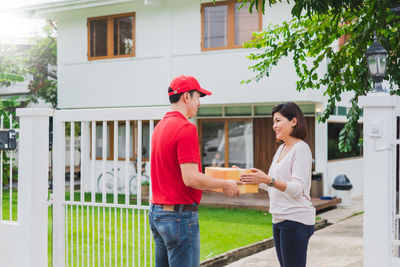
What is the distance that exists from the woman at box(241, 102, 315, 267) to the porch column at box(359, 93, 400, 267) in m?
0.45

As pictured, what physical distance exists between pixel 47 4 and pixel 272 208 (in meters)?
14.8

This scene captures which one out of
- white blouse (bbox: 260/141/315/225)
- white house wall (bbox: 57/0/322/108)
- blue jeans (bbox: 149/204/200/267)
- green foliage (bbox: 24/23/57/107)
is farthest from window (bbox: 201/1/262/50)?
blue jeans (bbox: 149/204/200/267)

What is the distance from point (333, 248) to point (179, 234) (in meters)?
5.87

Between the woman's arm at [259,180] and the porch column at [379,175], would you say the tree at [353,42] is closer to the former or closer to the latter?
the porch column at [379,175]

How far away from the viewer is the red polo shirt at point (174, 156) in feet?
12.1

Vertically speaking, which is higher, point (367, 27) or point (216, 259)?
point (367, 27)

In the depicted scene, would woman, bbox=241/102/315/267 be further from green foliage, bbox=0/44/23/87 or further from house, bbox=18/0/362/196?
green foliage, bbox=0/44/23/87

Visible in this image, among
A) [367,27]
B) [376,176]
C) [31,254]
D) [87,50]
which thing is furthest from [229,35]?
[376,176]

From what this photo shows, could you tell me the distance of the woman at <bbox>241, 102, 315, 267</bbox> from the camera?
4.00 meters

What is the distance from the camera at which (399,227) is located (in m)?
4.18

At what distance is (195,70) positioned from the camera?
15.6 meters

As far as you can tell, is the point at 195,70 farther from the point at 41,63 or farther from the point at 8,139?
the point at 8,139

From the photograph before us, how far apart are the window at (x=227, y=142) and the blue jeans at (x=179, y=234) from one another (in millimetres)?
12171

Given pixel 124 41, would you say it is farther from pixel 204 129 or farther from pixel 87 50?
pixel 204 129
